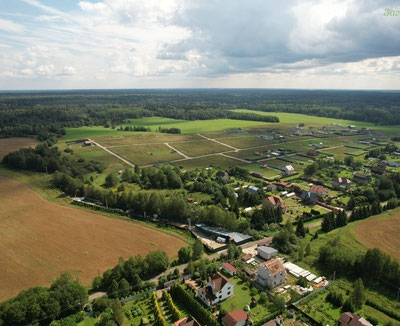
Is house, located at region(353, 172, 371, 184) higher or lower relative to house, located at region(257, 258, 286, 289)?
higher

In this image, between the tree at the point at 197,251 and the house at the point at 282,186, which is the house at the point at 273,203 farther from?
the tree at the point at 197,251

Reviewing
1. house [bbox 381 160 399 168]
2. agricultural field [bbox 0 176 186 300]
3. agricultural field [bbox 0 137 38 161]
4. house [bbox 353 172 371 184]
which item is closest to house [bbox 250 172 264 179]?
house [bbox 353 172 371 184]

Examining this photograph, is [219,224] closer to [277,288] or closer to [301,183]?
[277,288]

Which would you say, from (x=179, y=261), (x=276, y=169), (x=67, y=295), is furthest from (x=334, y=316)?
(x=276, y=169)

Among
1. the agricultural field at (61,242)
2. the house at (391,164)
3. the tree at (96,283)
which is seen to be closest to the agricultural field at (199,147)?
the house at (391,164)

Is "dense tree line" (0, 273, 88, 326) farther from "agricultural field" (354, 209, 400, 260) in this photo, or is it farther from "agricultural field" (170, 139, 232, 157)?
"agricultural field" (170, 139, 232, 157)
